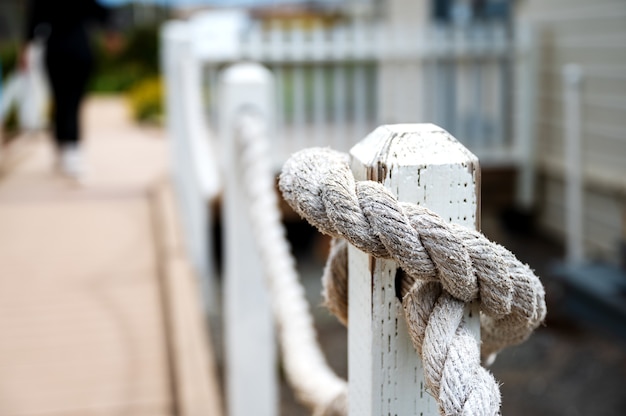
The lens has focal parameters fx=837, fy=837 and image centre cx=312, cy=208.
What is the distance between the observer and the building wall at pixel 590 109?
619 centimetres

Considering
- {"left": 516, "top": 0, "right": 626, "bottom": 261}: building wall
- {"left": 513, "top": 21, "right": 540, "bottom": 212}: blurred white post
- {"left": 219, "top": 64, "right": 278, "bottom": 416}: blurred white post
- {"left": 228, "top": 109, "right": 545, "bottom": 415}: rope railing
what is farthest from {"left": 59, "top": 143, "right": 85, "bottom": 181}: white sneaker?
{"left": 228, "top": 109, "right": 545, "bottom": 415}: rope railing

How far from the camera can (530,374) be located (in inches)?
195

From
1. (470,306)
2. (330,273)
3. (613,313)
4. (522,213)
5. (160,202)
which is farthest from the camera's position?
(522,213)

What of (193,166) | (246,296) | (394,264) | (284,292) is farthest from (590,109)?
(394,264)

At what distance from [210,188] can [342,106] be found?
9.48 feet

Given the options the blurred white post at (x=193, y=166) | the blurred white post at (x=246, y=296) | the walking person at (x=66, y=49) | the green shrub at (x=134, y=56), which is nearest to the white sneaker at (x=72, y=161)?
the walking person at (x=66, y=49)

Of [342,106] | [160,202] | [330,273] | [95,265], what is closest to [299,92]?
[342,106]

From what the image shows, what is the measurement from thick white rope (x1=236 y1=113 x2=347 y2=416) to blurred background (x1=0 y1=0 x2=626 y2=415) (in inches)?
34.0

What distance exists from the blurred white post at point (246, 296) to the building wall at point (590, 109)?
3453 mm

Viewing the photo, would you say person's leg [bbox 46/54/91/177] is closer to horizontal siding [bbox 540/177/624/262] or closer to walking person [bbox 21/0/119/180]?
walking person [bbox 21/0/119/180]

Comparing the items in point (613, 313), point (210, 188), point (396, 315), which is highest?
point (396, 315)

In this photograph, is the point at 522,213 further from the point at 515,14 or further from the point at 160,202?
the point at 160,202

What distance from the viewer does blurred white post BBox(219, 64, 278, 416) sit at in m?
2.98

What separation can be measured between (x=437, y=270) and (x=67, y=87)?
6288mm
